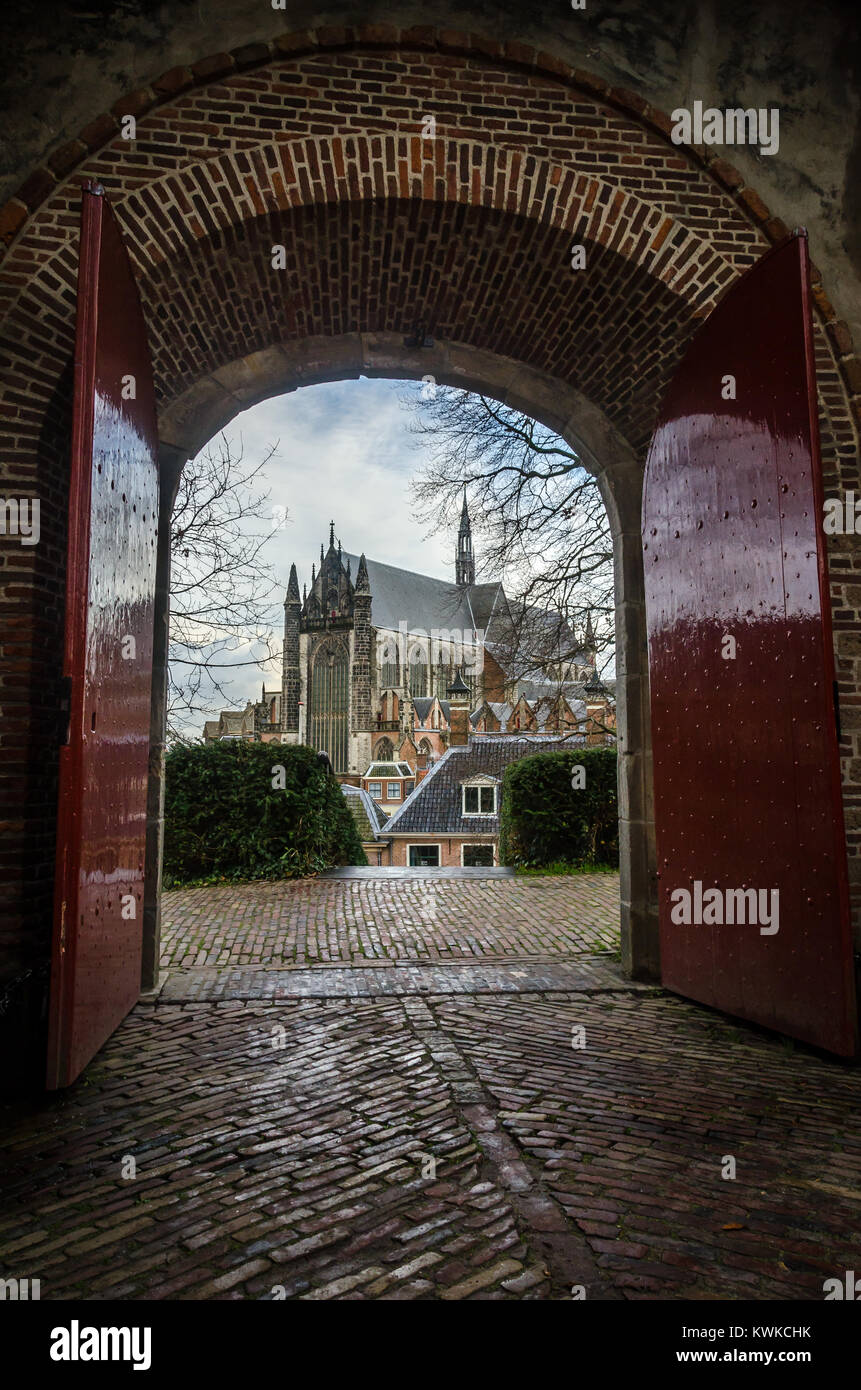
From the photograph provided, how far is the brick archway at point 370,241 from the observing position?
4.31 metres

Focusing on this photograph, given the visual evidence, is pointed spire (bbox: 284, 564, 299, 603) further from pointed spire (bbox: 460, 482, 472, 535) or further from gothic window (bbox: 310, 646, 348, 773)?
pointed spire (bbox: 460, 482, 472, 535)

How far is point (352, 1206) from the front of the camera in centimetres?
255

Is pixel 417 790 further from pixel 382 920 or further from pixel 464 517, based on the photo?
pixel 382 920

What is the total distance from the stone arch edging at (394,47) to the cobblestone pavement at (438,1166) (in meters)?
3.89

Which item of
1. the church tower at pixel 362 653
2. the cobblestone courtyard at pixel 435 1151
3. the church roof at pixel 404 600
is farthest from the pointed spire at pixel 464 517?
the church tower at pixel 362 653

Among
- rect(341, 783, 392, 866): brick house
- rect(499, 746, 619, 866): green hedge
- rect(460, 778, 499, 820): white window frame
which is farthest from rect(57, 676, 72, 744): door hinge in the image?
rect(460, 778, 499, 820): white window frame

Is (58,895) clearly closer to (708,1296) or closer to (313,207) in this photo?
(708,1296)

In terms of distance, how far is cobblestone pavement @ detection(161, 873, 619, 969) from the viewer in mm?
6375

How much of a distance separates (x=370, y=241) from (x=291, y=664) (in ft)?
199

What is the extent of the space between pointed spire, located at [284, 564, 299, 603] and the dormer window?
4065 cm

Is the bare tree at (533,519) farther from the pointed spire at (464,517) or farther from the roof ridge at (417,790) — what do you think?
the roof ridge at (417,790)

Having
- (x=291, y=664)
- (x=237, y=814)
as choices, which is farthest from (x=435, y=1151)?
(x=291, y=664)

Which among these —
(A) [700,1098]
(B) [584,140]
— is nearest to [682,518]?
(B) [584,140]

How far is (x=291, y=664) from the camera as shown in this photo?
212ft
